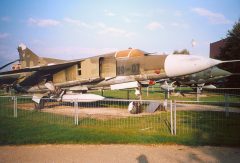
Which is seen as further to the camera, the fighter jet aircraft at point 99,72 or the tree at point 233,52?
the tree at point 233,52

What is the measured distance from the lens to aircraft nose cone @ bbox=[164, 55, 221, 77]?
37.5ft

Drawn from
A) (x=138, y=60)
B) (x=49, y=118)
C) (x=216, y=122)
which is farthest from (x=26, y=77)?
(x=216, y=122)

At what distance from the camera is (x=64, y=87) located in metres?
16.3

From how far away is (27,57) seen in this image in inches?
782

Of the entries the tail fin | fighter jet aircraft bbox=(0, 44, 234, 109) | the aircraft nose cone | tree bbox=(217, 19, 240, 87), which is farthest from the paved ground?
tree bbox=(217, 19, 240, 87)

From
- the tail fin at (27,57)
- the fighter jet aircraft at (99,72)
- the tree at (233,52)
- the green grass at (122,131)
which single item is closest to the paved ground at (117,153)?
the green grass at (122,131)

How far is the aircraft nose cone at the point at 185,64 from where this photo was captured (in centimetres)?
1144

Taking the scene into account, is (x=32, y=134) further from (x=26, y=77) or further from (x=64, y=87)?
(x=26, y=77)

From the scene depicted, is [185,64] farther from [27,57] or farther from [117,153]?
[27,57]

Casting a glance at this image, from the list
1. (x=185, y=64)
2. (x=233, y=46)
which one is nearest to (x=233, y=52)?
(x=233, y=46)

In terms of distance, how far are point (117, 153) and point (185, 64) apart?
6732 millimetres

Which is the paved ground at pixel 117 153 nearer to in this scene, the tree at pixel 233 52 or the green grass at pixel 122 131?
the green grass at pixel 122 131

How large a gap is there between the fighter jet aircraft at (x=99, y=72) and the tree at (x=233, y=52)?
1914cm

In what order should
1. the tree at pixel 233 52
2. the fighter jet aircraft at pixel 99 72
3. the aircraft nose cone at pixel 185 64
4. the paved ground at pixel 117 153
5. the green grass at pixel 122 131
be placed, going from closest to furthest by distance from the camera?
the paved ground at pixel 117 153 < the green grass at pixel 122 131 < the aircraft nose cone at pixel 185 64 < the fighter jet aircraft at pixel 99 72 < the tree at pixel 233 52
